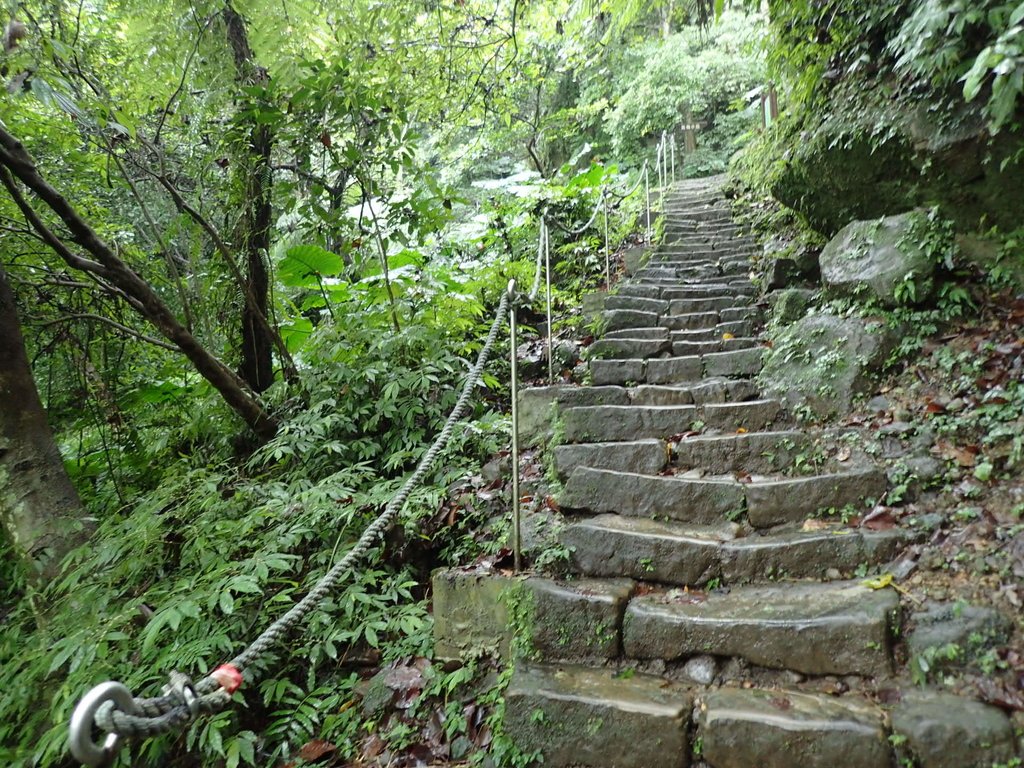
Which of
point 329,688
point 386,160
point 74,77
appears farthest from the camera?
point 386,160

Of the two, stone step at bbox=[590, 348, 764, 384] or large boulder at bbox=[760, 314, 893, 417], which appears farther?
stone step at bbox=[590, 348, 764, 384]

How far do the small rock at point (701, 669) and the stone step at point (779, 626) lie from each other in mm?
44

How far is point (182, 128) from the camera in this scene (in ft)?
15.0

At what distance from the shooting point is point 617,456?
129 inches

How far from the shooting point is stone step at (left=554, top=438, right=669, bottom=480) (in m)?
3.22

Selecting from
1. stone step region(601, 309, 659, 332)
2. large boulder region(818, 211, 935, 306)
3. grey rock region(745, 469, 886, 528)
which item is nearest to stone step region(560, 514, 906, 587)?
grey rock region(745, 469, 886, 528)

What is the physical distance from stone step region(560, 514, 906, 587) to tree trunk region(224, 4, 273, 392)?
345 cm

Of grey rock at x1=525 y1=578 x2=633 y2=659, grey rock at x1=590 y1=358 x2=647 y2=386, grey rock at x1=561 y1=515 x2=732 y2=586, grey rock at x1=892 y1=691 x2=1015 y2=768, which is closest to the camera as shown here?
grey rock at x1=892 y1=691 x2=1015 y2=768

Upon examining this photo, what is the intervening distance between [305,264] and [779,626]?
15.8 ft

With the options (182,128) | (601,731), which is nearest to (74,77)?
(182,128)

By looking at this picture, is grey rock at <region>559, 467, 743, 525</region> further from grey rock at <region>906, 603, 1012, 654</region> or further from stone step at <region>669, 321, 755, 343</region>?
stone step at <region>669, 321, 755, 343</region>

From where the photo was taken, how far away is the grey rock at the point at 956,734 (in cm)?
161

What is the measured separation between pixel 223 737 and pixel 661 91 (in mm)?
13245

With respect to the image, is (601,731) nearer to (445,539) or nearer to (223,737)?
(445,539)
